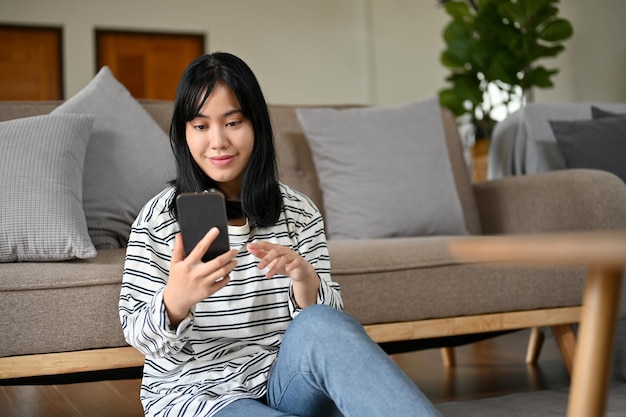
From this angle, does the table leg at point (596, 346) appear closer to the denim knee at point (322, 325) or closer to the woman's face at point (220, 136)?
the denim knee at point (322, 325)

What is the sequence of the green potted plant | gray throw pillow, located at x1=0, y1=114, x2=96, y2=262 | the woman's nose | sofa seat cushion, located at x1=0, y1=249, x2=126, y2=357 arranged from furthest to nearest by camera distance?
the green potted plant, gray throw pillow, located at x1=0, y1=114, x2=96, y2=262, sofa seat cushion, located at x1=0, y1=249, x2=126, y2=357, the woman's nose

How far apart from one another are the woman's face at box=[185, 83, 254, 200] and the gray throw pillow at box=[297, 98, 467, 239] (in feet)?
3.35

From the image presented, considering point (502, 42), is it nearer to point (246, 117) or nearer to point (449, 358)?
point (449, 358)

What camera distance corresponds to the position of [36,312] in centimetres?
163

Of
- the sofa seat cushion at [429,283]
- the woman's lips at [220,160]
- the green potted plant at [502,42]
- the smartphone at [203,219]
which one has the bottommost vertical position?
the sofa seat cushion at [429,283]

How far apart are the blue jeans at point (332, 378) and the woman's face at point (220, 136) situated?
31 centimetres

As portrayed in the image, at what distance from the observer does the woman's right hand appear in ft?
3.74

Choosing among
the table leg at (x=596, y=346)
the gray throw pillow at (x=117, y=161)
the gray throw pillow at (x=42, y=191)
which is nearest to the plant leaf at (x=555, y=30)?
the gray throw pillow at (x=117, y=161)

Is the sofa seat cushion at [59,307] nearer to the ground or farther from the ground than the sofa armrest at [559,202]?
nearer to the ground

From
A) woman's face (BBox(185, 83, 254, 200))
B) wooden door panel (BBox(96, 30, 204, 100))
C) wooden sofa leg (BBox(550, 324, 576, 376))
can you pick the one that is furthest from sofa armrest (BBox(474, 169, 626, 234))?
wooden door panel (BBox(96, 30, 204, 100))

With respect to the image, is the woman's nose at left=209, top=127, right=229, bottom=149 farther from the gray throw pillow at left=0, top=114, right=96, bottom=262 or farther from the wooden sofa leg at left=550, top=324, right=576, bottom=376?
the wooden sofa leg at left=550, top=324, right=576, bottom=376

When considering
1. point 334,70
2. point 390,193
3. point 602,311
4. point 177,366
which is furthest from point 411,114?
point 334,70

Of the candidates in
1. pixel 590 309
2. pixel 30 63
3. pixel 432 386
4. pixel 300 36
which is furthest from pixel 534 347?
pixel 30 63

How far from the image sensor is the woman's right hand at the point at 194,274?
114cm
